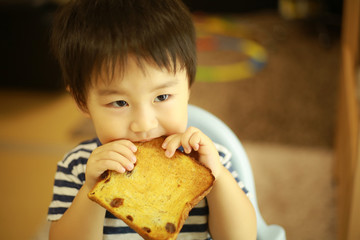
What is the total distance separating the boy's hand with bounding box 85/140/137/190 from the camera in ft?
2.31

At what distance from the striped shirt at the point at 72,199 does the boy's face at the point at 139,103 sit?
0.52 ft

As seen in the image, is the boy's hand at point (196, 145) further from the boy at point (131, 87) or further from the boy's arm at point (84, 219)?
the boy's arm at point (84, 219)

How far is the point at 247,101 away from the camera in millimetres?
2500

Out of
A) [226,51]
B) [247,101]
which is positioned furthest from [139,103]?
[226,51]

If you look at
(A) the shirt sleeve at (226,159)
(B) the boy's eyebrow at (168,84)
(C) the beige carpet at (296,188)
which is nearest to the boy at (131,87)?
(B) the boy's eyebrow at (168,84)

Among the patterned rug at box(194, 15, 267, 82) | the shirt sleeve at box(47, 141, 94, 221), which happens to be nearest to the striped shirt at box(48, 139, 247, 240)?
the shirt sleeve at box(47, 141, 94, 221)

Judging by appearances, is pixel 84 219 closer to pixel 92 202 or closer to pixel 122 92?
pixel 92 202

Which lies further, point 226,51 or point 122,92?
point 226,51

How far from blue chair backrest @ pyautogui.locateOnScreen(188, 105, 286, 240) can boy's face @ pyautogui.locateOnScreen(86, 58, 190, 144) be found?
20 cm

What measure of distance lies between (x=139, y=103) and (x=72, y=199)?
294mm

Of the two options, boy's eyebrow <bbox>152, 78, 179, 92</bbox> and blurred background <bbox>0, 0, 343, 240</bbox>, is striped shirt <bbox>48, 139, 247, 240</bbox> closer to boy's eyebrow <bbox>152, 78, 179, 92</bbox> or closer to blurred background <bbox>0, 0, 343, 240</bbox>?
boy's eyebrow <bbox>152, 78, 179, 92</bbox>

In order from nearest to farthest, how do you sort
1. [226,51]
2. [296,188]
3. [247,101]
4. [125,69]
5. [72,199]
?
[125,69]
[72,199]
[296,188]
[247,101]
[226,51]

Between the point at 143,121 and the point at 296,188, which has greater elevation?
the point at 143,121

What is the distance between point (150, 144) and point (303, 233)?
3.39 feet
